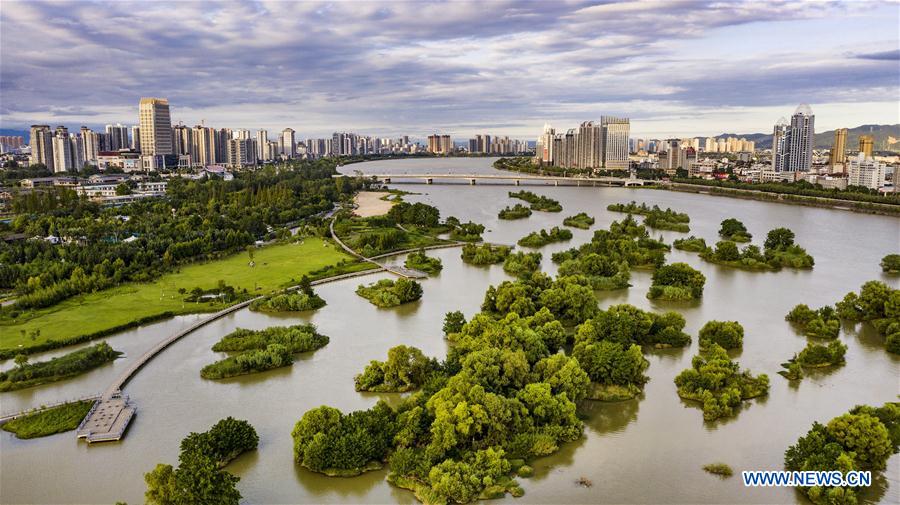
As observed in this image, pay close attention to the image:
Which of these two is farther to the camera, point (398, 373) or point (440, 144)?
point (440, 144)

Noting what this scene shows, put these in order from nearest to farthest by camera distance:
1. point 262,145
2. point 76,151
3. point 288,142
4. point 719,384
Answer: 1. point 719,384
2. point 76,151
3. point 262,145
4. point 288,142

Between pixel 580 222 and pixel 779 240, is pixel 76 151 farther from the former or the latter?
pixel 779 240

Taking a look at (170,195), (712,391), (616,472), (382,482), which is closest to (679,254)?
(712,391)

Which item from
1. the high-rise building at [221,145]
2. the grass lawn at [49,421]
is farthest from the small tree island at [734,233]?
the high-rise building at [221,145]

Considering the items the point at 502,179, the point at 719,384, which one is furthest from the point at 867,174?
the point at 719,384

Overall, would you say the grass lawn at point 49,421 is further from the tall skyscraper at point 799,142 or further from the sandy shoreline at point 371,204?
the tall skyscraper at point 799,142
